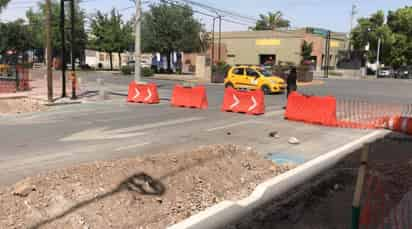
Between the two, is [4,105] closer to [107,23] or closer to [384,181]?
[384,181]

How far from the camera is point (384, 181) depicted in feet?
20.7

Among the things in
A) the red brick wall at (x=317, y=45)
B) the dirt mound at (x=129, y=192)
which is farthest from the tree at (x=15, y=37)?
the dirt mound at (x=129, y=192)

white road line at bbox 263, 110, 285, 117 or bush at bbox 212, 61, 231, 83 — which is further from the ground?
bush at bbox 212, 61, 231, 83

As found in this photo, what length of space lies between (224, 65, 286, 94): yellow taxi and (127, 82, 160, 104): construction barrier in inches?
322

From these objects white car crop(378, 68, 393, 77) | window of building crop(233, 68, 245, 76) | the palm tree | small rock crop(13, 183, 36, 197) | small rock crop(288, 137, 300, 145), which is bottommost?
small rock crop(288, 137, 300, 145)

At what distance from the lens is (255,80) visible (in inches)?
955

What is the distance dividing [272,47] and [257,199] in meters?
63.7

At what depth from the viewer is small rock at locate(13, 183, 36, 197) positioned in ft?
14.6

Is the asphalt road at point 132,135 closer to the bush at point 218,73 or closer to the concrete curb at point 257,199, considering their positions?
the concrete curb at point 257,199

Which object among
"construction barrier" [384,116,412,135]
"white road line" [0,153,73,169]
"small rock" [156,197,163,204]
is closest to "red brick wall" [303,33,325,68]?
"construction barrier" [384,116,412,135]

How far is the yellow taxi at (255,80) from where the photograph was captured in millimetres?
23875

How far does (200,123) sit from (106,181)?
7.44m

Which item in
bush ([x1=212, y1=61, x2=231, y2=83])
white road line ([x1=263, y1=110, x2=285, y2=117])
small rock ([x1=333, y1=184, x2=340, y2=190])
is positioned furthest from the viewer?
bush ([x1=212, y1=61, x2=231, y2=83])

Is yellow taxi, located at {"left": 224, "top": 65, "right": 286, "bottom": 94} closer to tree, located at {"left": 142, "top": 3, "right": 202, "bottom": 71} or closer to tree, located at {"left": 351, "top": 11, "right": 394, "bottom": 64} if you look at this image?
tree, located at {"left": 142, "top": 3, "right": 202, "bottom": 71}
